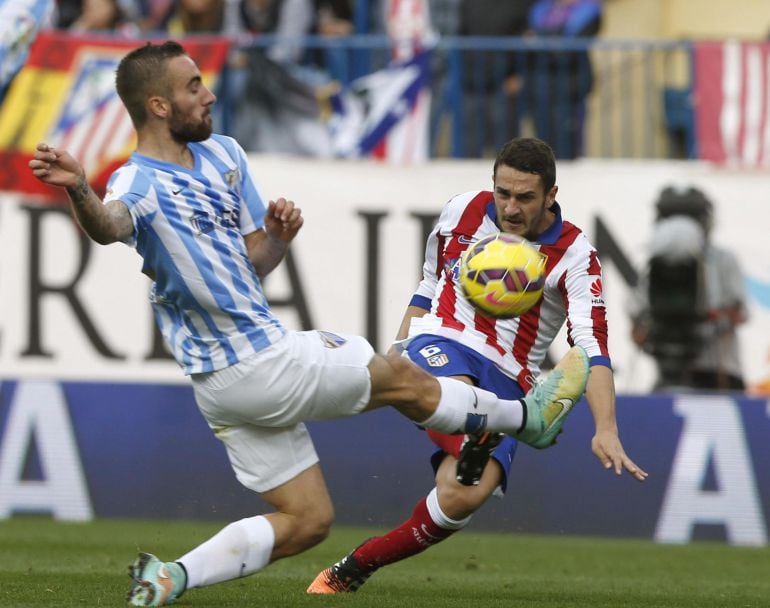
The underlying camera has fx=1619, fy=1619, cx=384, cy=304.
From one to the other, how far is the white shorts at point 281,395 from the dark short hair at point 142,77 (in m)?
1.12

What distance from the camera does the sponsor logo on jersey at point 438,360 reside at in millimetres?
7613

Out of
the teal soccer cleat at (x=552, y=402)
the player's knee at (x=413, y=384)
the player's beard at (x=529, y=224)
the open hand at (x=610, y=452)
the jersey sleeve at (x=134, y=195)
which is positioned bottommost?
the open hand at (x=610, y=452)

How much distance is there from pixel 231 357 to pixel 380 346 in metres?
7.18

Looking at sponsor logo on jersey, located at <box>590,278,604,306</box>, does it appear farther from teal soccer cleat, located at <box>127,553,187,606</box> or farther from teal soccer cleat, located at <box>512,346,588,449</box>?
teal soccer cleat, located at <box>127,553,187,606</box>

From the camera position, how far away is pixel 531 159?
7.44 metres

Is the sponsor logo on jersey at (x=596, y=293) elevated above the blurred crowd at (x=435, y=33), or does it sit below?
below

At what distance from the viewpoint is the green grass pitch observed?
755 cm

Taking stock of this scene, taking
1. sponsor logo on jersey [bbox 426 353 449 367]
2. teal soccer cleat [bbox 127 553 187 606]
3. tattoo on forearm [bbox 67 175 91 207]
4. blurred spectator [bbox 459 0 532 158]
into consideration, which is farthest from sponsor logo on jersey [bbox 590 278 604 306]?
blurred spectator [bbox 459 0 532 158]

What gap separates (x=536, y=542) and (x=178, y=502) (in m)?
2.85

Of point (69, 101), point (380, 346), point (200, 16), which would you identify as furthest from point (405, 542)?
point (200, 16)

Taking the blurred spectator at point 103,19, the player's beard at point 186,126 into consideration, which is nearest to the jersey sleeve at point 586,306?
the player's beard at point 186,126

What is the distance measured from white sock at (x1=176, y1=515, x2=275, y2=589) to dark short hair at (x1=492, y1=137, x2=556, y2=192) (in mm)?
2125

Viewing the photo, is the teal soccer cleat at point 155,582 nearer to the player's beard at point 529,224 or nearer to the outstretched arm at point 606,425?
the outstretched arm at point 606,425

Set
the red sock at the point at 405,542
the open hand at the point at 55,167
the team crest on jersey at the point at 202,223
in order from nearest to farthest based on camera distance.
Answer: the open hand at the point at 55,167, the team crest on jersey at the point at 202,223, the red sock at the point at 405,542
